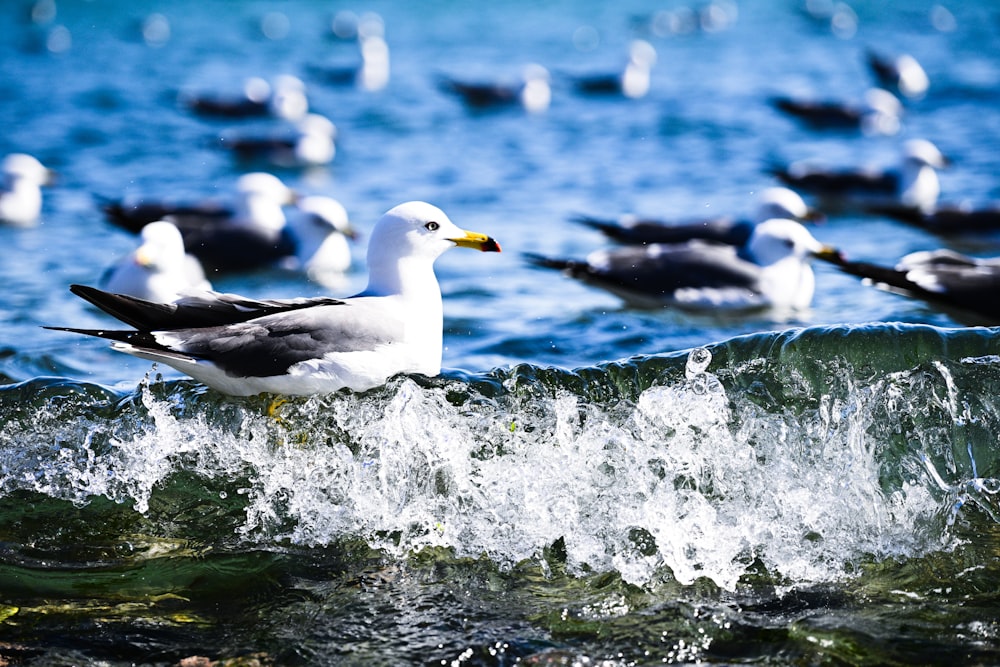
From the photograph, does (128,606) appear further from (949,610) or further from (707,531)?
(949,610)

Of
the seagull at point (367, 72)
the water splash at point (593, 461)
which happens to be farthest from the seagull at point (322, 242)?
the seagull at point (367, 72)

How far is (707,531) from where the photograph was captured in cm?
416

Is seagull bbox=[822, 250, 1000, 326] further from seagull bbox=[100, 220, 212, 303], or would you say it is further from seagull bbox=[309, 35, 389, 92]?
seagull bbox=[309, 35, 389, 92]

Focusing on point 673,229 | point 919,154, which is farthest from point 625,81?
point 673,229

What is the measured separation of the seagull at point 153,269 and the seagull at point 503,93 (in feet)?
30.3

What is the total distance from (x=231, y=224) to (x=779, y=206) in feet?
14.1

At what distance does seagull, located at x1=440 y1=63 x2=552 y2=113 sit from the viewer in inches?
670

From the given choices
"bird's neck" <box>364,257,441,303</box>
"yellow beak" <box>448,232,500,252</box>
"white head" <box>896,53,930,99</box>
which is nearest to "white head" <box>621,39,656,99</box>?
"white head" <box>896,53,930,99</box>

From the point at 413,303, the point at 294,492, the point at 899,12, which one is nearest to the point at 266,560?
the point at 294,492

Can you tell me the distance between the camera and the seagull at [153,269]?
25.8 ft

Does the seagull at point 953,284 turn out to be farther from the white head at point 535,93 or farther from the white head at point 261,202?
the white head at point 535,93

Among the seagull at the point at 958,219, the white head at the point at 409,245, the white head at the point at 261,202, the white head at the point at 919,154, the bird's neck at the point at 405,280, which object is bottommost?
the bird's neck at the point at 405,280

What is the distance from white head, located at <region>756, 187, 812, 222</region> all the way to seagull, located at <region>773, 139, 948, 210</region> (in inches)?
68.6

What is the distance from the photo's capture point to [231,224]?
389 inches
